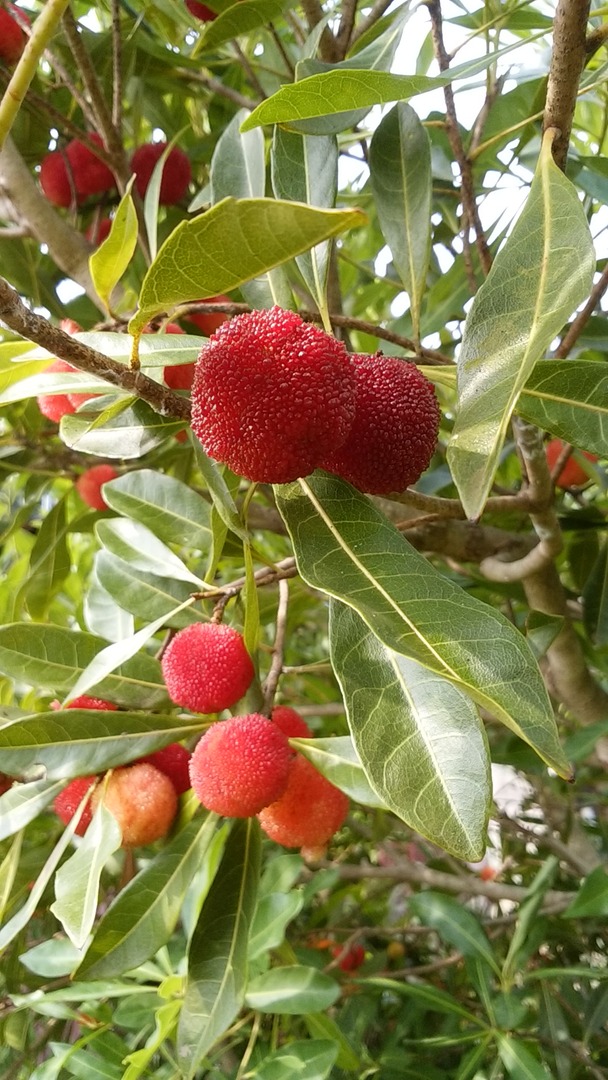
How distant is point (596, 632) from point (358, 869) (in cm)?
58

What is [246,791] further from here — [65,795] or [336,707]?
[336,707]

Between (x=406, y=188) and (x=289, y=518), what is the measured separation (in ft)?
1.04

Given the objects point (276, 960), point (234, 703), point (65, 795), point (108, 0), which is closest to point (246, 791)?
point (234, 703)

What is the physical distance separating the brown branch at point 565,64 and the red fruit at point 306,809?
487 mm

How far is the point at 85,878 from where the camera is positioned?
1.94ft

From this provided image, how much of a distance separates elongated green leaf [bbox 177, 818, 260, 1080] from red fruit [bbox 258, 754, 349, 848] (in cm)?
6

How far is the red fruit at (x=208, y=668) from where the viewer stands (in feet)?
1.92

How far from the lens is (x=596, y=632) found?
2.82ft

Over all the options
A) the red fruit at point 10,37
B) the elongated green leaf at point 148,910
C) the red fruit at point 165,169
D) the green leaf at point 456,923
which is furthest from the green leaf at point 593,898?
the red fruit at point 10,37

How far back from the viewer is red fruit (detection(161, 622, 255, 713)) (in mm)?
586

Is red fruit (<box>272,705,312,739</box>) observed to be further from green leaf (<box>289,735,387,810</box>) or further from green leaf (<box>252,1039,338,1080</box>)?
green leaf (<box>252,1039,338,1080</box>)

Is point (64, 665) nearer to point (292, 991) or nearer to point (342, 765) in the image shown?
point (342, 765)

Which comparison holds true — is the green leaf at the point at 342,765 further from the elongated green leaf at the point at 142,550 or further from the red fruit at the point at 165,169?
the red fruit at the point at 165,169

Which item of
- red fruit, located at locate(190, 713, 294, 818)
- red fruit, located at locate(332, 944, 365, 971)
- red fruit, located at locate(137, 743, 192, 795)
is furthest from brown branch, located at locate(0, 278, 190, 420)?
red fruit, located at locate(332, 944, 365, 971)
